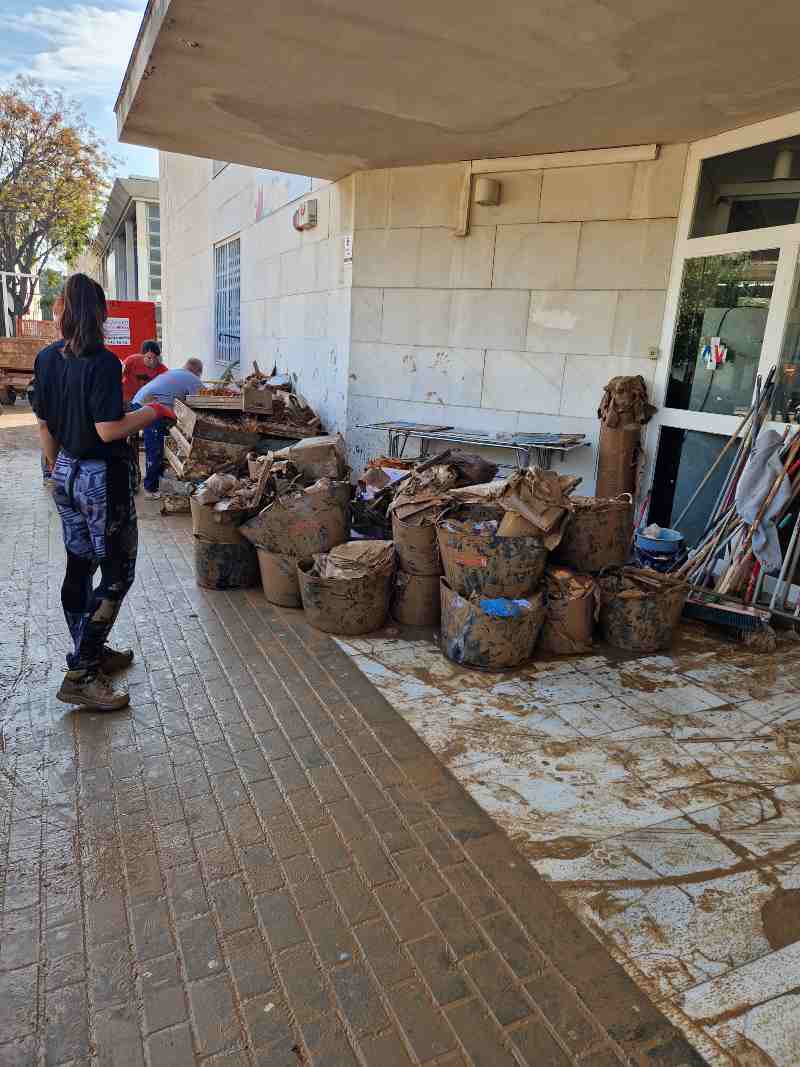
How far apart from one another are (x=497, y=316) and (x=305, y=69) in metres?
2.83

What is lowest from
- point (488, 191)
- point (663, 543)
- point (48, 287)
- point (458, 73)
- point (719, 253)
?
point (663, 543)

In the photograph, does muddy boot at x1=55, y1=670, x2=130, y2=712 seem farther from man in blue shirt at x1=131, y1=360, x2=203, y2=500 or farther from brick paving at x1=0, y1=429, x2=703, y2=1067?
man in blue shirt at x1=131, y1=360, x2=203, y2=500

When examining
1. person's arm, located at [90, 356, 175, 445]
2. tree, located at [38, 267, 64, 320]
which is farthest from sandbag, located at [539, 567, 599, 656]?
tree, located at [38, 267, 64, 320]

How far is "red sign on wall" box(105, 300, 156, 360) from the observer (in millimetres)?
13664

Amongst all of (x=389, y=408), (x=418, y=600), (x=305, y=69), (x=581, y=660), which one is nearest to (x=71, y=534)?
(x=418, y=600)

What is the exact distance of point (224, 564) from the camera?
5.22 meters

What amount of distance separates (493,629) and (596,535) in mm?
941

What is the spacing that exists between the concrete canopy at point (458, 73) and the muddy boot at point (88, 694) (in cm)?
358

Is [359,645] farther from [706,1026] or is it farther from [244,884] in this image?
[706,1026]

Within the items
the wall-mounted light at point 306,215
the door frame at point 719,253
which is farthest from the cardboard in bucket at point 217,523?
the wall-mounted light at point 306,215

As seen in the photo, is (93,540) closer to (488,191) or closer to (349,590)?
(349,590)

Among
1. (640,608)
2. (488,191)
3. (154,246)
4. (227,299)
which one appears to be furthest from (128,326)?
(640,608)

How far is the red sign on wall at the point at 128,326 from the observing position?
1366 cm

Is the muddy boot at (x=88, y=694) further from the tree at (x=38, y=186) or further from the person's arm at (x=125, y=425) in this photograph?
the tree at (x=38, y=186)
